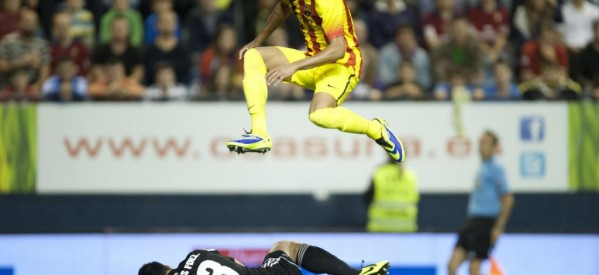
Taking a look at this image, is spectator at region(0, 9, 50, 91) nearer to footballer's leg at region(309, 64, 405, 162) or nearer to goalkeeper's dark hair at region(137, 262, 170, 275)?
goalkeeper's dark hair at region(137, 262, 170, 275)

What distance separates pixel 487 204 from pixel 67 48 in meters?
4.71

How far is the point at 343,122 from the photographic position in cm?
980

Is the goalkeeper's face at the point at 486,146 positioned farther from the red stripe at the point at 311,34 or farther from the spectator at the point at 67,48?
the red stripe at the point at 311,34

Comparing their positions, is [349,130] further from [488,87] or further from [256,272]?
[488,87]

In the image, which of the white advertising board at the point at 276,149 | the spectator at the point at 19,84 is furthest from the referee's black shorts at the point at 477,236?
the spectator at the point at 19,84

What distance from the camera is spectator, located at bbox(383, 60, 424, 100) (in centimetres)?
1459

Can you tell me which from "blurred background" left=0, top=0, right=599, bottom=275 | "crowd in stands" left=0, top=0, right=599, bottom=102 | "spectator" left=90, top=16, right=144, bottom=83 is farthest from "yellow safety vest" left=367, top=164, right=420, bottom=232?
"spectator" left=90, top=16, right=144, bottom=83

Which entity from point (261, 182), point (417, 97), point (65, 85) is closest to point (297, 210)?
point (261, 182)

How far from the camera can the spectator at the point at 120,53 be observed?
1481 cm

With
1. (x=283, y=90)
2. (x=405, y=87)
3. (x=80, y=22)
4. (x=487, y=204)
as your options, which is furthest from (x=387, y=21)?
(x=80, y=22)

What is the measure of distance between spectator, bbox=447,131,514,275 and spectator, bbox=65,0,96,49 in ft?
14.3

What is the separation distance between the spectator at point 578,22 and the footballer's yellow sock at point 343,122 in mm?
6252

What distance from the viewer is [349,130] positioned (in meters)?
9.88

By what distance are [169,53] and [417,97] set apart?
2.66 m
